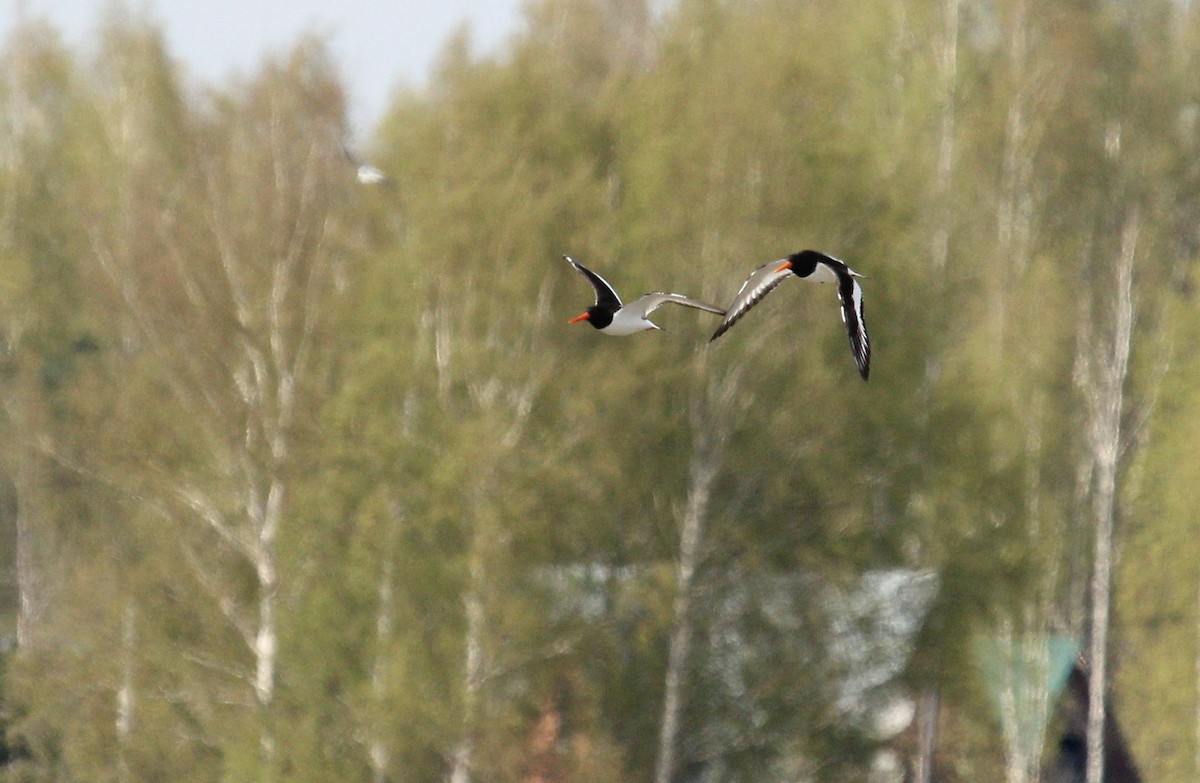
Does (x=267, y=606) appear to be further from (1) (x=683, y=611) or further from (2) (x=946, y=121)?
(2) (x=946, y=121)

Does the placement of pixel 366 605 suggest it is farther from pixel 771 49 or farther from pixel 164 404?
pixel 771 49

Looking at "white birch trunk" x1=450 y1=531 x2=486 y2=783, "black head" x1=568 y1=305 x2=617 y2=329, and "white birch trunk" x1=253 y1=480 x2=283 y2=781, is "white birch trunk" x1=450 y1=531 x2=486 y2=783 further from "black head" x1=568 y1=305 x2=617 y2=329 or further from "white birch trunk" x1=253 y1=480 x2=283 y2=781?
"black head" x1=568 y1=305 x2=617 y2=329

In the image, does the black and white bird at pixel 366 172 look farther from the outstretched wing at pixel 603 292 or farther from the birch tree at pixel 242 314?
the outstretched wing at pixel 603 292

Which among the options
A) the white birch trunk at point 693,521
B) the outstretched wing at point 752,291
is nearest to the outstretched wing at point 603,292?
the outstretched wing at point 752,291

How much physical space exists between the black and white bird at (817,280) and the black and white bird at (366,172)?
7.56 m

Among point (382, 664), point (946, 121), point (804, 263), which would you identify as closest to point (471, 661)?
point (382, 664)

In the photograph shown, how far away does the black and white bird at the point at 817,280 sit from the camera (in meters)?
9.59

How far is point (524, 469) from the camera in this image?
16.9 metres

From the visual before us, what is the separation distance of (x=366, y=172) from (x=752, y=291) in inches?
307

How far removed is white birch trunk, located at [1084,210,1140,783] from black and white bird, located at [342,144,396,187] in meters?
12.5

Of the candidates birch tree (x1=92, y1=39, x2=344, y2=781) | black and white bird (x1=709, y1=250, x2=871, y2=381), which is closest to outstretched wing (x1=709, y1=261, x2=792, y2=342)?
black and white bird (x1=709, y1=250, x2=871, y2=381)

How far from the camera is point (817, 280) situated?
10078 mm

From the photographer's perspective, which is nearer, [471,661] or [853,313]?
[853,313]

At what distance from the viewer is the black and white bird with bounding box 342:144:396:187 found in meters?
17.4
